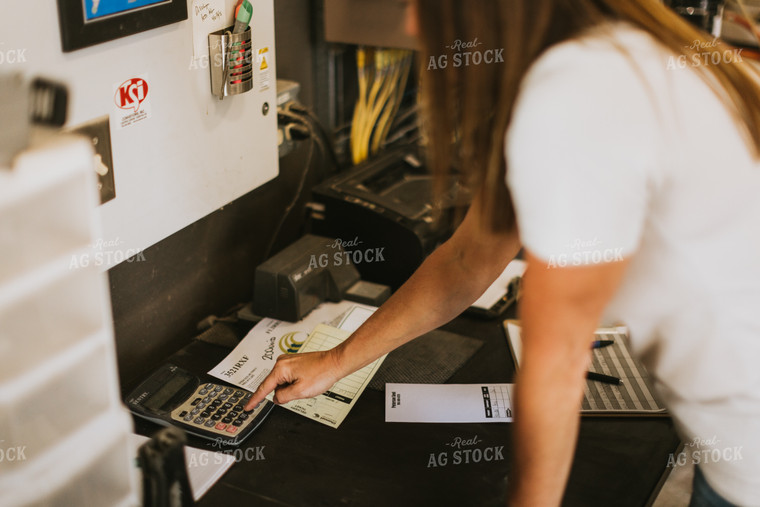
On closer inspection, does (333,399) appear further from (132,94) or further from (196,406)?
(132,94)

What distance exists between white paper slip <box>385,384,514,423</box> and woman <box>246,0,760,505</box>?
1.31 ft

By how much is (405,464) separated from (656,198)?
617 mm

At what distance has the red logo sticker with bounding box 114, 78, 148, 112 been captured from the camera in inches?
45.6

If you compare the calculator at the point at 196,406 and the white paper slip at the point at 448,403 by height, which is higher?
the calculator at the point at 196,406

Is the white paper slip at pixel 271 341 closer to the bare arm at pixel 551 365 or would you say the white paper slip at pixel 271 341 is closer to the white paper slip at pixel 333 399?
the white paper slip at pixel 333 399

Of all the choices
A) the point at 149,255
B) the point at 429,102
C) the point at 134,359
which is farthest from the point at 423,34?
the point at 134,359

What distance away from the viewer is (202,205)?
1.41 meters

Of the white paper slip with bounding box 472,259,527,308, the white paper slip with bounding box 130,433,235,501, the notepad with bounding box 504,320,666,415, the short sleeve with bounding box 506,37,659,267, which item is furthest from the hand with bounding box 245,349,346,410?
the short sleeve with bounding box 506,37,659,267

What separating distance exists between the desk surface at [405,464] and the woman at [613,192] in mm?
242

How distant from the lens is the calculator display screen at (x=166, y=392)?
126cm

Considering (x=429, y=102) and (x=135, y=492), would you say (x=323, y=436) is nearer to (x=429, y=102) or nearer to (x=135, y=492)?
(x=135, y=492)

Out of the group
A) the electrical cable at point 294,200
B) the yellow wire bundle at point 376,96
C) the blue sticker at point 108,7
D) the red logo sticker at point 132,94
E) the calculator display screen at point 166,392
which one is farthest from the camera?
the yellow wire bundle at point 376,96

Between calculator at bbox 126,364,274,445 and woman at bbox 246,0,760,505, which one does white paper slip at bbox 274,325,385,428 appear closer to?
calculator at bbox 126,364,274,445

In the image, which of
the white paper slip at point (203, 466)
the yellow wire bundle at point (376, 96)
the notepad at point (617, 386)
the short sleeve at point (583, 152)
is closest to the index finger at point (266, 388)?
the white paper slip at point (203, 466)
